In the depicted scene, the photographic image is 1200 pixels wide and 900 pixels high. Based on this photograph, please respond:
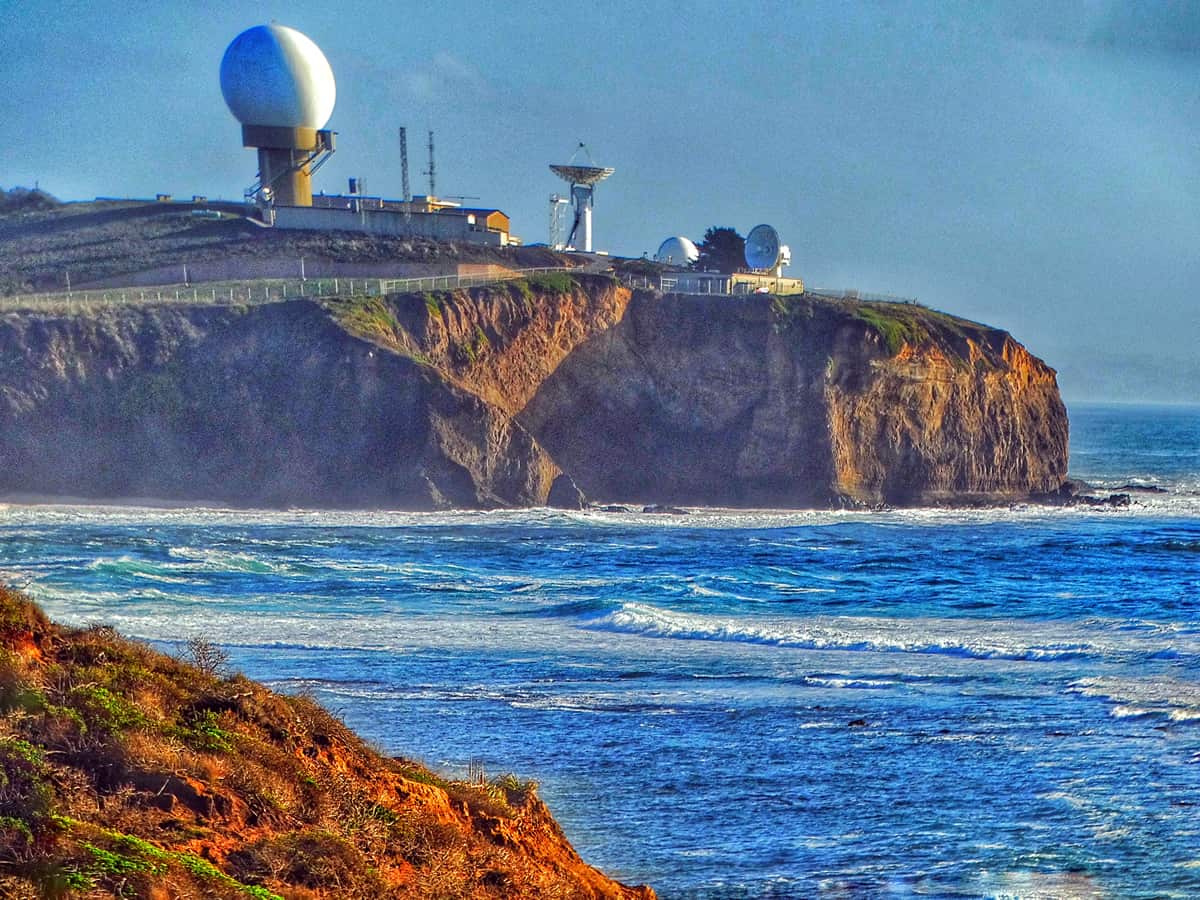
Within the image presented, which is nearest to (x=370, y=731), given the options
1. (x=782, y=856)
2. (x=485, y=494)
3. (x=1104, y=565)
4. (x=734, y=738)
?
(x=734, y=738)

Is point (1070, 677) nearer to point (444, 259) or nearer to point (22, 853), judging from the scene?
point (22, 853)

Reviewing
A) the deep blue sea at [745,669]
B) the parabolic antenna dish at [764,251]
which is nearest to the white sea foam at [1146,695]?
the deep blue sea at [745,669]

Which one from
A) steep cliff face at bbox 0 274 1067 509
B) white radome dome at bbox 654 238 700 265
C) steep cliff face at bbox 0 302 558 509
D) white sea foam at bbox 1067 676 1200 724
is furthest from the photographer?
white radome dome at bbox 654 238 700 265

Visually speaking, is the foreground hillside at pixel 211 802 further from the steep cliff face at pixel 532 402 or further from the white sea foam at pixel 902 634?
the steep cliff face at pixel 532 402

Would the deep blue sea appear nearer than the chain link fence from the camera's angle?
Yes

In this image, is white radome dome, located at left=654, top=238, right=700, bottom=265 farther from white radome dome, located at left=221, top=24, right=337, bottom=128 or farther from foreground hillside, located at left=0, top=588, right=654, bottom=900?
foreground hillside, located at left=0, top=588, right=654, bottom=900

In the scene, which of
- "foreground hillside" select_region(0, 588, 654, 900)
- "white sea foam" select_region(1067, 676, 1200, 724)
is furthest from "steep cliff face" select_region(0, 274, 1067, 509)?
"foreground hillside" select_region(0, 588, 654, 900)

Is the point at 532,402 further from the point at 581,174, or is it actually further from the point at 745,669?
the point at 745,669

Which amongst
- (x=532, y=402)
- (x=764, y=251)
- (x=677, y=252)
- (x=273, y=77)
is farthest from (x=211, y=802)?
(x=677, y=252)
